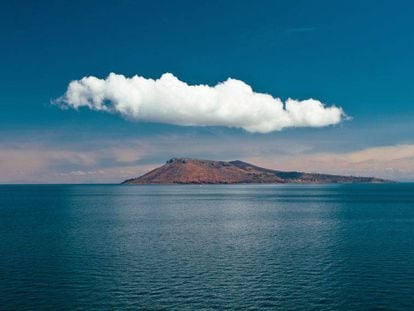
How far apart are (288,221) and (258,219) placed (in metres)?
13.3

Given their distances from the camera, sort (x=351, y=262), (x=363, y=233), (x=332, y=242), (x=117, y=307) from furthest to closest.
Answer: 1. (x=363, y=233)
2. (x=332, y=242)
3. (x=351, y=262)
4. (x=117, y=307)

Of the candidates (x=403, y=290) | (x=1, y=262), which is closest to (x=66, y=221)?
(x=1, y=262)

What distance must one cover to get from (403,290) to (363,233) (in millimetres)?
58411

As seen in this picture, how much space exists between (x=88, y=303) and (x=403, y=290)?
47.2m

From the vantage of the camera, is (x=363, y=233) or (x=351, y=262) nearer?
(x=351, y=262)

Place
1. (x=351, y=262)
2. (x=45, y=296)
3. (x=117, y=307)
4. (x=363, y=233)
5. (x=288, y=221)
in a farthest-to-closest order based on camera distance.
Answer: (x=288, y=221) → (x=363, y=233) → (x=351, y=262) → (x=45, y=296) → (x=117, y=307)

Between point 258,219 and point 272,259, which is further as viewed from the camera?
point 258,219

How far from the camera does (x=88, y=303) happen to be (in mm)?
56250

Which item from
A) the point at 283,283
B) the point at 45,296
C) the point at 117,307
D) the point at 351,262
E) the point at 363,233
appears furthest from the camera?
the point at 363,233

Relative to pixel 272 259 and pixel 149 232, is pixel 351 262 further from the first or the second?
pixel 149 232

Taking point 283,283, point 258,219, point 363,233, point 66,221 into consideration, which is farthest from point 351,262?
point 66,221

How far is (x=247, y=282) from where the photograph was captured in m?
64.9

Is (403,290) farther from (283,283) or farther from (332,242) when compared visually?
(332,242)

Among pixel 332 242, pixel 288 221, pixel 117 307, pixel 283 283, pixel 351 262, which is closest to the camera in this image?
pixel 117 307
